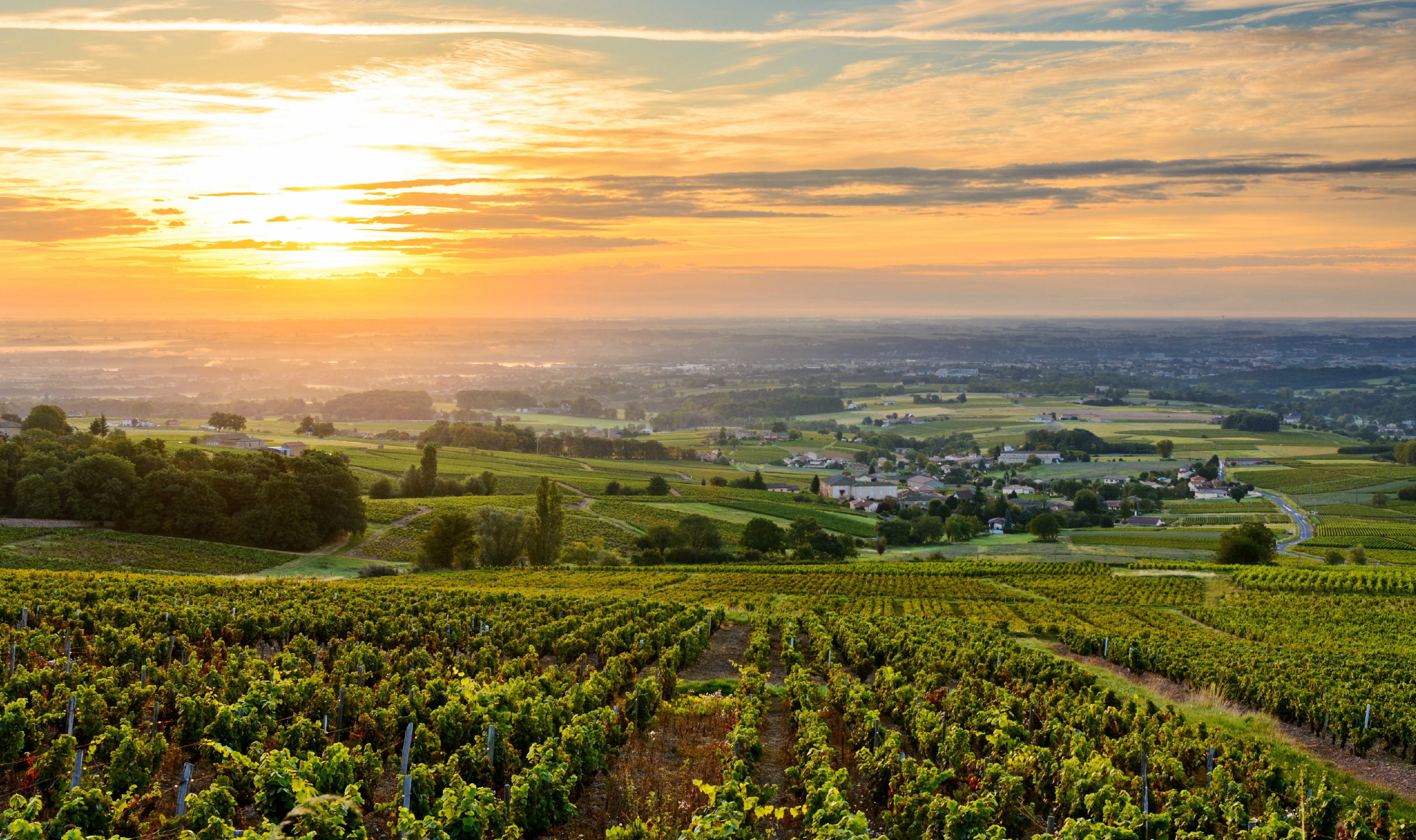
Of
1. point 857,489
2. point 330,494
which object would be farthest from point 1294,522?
point 330,494

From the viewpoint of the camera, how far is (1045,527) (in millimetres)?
99125

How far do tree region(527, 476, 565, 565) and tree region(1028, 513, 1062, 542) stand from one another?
57.3 meters

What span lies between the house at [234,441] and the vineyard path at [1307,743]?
410ft

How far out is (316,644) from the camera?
2536cm

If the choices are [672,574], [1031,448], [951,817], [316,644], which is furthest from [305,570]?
[1031,448]

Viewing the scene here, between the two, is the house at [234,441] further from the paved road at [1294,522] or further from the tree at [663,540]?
the paved road at [1294,522]

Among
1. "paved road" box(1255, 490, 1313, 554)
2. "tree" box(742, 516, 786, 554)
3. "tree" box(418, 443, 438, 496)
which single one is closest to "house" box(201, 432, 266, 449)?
"tree" box(418, 443, 438, 496)

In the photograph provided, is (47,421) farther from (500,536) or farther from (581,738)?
(581,738)

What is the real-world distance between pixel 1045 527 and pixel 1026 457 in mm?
91642

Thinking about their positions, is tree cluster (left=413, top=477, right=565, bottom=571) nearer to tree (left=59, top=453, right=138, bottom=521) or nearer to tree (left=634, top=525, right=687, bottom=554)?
tree (left=634, top=525, right=687, bottom=554)

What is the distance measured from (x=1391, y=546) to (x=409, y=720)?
4166 inches

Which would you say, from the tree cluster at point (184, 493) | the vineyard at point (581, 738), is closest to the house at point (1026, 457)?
the tree cluster at point (184, 493)

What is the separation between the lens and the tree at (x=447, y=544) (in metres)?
60.6

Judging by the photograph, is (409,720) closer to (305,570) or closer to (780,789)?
(780,789)
